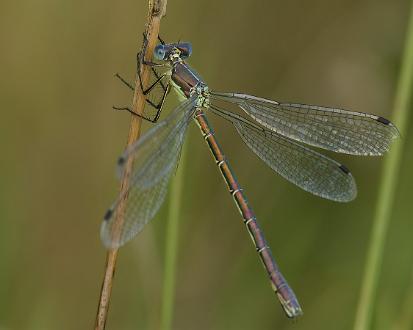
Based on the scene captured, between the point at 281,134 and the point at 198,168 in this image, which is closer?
the point at 281,134

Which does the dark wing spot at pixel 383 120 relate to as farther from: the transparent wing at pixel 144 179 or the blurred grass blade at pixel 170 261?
the blurred grass blade at pixel 170 261

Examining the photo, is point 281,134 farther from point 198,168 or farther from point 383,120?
point 198,168

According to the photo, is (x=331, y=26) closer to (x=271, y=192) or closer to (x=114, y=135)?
(x=271, y=192)

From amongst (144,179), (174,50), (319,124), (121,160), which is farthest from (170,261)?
(319,124)

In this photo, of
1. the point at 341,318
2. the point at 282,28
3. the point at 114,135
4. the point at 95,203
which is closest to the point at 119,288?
the point at 95,203

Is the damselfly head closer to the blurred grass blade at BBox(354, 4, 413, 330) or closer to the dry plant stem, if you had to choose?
the dry plant stem

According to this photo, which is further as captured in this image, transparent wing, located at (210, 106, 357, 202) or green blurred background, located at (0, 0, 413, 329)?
green blurred background, located at (0, 0, 413, 329)

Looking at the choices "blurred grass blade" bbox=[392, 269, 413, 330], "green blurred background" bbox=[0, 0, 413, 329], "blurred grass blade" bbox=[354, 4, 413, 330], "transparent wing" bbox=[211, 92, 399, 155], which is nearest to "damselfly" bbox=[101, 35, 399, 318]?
"transparent wing" bbox=[211, 92, 399, 155]
